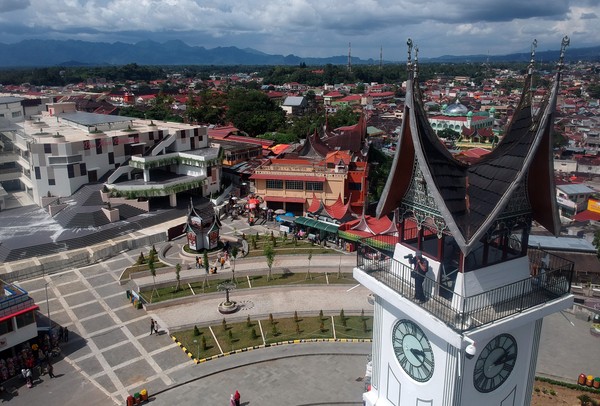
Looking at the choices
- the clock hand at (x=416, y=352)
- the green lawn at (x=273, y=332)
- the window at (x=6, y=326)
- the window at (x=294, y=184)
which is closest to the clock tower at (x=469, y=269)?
the clock hand at (x=416, y=352)

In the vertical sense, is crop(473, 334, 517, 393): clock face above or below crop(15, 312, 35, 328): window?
above

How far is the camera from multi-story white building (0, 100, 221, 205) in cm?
5056

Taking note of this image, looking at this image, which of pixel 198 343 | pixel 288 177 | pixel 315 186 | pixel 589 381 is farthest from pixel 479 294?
pixel 288 177

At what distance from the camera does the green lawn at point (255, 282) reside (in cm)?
3345

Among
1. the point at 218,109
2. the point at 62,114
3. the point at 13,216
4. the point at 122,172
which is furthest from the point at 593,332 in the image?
the point at 218,109

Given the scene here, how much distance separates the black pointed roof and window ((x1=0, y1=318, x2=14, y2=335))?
21652 millimetres

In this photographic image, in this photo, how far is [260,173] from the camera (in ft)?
167

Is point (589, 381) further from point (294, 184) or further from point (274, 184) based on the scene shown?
point (274, 184)

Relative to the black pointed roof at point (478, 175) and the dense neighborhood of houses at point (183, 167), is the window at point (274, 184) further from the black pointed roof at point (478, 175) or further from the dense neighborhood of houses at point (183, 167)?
the black pointed roof at point (478, 175)

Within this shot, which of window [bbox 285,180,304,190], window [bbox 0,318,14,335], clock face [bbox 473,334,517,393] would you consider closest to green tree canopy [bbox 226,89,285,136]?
window [bbox 285,180,304,190]

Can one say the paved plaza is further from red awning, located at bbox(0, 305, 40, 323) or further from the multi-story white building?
the multi-story white building

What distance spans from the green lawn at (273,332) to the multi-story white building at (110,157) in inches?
1018

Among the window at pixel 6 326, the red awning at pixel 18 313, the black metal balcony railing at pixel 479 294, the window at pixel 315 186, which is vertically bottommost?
the window at pixel 6 326

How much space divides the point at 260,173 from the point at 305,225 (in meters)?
9.53
